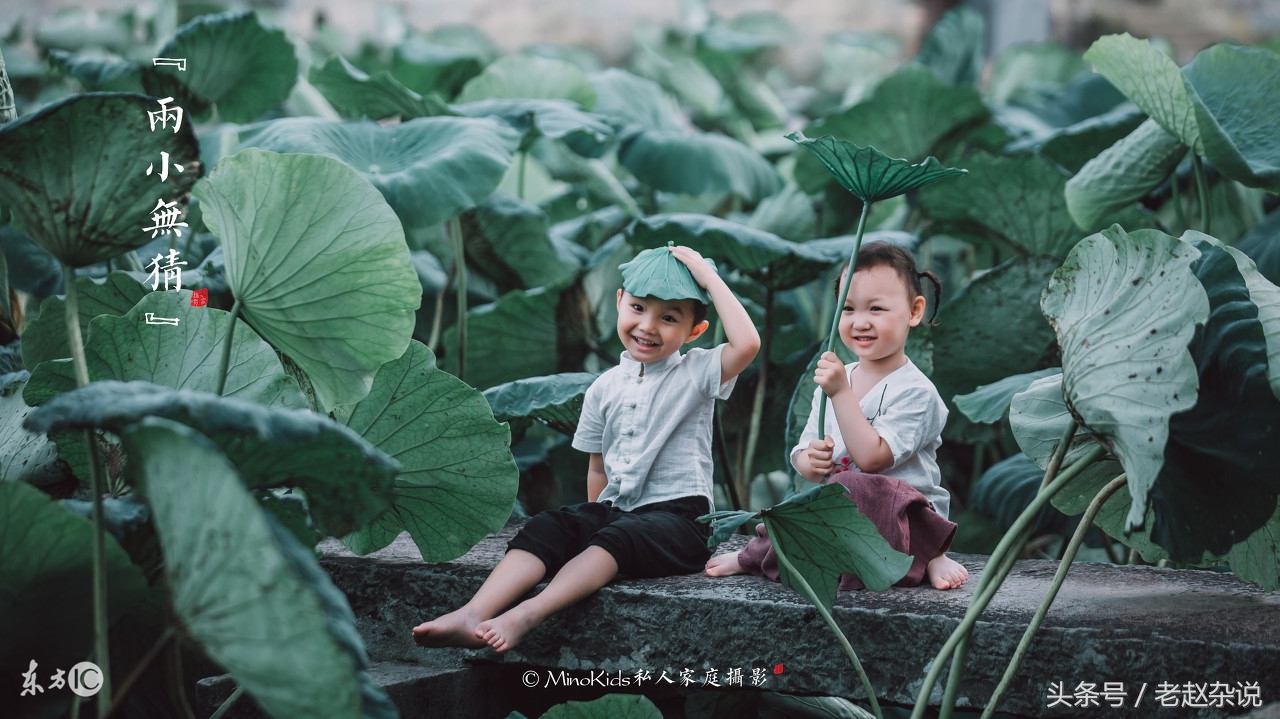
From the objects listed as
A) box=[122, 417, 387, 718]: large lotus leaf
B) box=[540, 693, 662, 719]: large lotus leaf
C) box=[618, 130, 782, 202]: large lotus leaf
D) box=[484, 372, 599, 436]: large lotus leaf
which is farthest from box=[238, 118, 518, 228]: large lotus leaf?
box=[122, 417, 387, 718]: large lotus leaf

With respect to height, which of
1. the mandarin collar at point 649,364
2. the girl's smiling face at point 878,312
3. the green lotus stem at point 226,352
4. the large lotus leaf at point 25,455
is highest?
the girl's smiling face at point 878,312

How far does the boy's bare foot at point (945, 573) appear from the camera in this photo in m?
1.14

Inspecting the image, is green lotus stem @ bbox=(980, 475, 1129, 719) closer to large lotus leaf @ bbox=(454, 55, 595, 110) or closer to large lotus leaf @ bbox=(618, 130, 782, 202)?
large lotus leaf @ bbox=(618, 130, 782, 202)

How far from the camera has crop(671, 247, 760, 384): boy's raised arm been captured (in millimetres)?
1171

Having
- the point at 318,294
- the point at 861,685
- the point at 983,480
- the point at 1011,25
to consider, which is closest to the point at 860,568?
the point at 861,685

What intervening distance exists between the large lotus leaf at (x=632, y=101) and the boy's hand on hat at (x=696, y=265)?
3.86 ft

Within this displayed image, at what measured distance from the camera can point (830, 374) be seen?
1081 millimetres

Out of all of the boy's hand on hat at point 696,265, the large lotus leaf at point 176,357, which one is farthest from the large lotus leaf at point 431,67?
the large lotus leaf at point 176,357

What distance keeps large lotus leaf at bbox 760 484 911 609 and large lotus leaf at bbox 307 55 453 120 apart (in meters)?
0.99

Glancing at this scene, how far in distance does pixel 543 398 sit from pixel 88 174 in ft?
1.90

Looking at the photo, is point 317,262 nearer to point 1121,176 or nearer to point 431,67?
point 1121,176

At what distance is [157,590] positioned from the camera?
88 centimetres

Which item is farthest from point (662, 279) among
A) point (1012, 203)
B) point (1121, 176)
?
point (1012, 203)

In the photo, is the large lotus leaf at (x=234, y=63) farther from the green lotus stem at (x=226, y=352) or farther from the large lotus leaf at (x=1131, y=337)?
the large lotus leaf at (x=1131, y=337)
